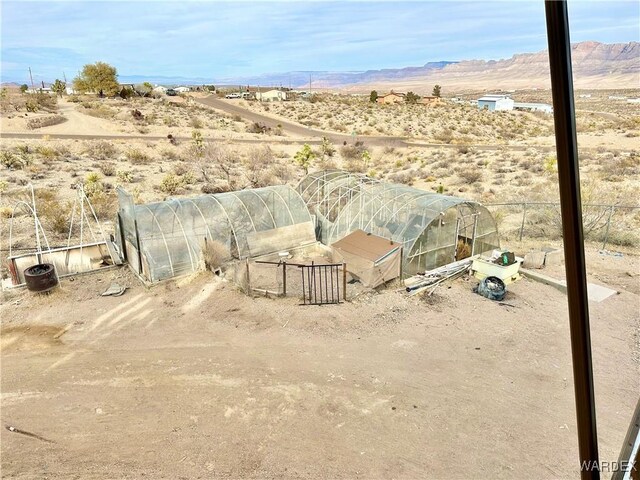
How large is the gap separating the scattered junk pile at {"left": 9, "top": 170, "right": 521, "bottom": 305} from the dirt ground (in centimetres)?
77

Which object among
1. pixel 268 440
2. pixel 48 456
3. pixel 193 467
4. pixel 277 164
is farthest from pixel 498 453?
pixel 277 164

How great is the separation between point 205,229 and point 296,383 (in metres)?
7.30

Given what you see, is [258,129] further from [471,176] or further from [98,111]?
[471,176]

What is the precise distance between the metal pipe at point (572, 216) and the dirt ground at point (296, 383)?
3010 mm

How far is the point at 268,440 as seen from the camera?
7.42 meters

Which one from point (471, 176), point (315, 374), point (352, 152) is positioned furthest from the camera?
point (352, 152)

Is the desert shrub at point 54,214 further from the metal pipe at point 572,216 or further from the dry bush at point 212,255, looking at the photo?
the metal pipe at point 572,216

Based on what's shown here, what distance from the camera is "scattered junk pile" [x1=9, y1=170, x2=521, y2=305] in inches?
516

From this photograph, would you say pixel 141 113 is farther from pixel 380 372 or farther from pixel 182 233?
pixel 380 372

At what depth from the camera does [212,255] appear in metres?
14.2

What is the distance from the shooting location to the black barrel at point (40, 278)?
12484mm

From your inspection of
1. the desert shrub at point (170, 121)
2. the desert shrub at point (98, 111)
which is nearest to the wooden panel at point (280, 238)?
the desert shrub at point (170, 121)

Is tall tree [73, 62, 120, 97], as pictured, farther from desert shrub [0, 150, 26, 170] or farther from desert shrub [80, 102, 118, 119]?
desert shrub [0, 150, 26, 170]

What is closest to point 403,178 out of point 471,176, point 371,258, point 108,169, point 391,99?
point 471,176
